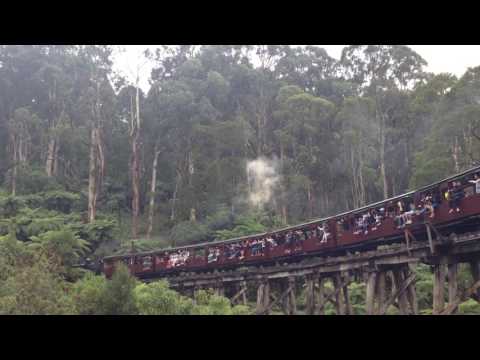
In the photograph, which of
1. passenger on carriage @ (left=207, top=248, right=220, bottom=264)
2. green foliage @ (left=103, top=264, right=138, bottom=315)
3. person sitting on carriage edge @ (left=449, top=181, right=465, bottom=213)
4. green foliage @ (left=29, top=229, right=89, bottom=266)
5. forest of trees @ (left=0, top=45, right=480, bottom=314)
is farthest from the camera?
forest of trees @ (left=0, top=45, right=480, bottom=314)

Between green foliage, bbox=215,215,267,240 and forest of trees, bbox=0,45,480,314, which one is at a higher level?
forest of trees, bbox=0,45,480,314

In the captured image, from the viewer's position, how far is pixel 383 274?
56.7 ft

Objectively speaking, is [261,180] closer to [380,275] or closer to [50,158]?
[50,158]

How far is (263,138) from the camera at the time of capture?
45.3 metres

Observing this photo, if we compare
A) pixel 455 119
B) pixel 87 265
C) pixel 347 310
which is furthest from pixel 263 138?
pixel 347 310

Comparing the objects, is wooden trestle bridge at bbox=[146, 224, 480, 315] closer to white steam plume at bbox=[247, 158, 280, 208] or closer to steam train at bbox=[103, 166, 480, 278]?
steam train at bbox=[103, 166, 480, 278]

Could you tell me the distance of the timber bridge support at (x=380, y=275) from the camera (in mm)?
14219

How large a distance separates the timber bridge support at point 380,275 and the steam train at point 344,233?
43 cm

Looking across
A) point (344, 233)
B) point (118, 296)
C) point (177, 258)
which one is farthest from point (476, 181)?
point (177, 258)

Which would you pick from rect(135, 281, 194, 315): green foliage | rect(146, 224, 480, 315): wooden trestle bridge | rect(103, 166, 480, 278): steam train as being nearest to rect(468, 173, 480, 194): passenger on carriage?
rect(103, 166, 480, 278): steam train

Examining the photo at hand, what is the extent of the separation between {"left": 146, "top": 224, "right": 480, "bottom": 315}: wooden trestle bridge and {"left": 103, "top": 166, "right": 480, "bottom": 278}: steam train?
0.40 m

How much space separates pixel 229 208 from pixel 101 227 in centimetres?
1049

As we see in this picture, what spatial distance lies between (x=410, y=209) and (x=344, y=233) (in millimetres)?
3295

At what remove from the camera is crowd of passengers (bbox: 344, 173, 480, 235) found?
45.8 ft
